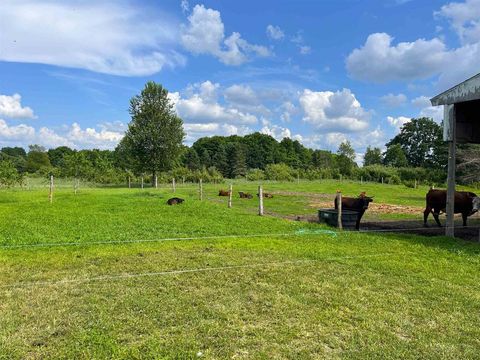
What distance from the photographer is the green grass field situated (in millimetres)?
4359

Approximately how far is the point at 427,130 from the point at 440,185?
42.5m

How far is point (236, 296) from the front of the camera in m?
6.04

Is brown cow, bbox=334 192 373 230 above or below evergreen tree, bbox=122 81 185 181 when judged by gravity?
below

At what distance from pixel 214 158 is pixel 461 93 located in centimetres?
9200

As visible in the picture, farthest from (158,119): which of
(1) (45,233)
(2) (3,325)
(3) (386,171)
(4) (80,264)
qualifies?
(2) (3,325)

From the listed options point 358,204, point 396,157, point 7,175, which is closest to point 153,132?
point 7,175

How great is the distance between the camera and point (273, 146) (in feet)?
391

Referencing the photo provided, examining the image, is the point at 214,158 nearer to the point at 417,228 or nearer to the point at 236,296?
the point at 417,228

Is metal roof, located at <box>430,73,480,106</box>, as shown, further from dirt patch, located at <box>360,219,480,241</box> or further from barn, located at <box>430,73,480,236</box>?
dirt patch, located at <box>360,219,480,241</box>

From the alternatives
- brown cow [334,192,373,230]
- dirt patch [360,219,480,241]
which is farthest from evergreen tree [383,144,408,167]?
brown cow [334,192,373,230]

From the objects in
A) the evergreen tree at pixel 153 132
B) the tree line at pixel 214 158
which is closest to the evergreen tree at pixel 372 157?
the tree line at pixel 214 158

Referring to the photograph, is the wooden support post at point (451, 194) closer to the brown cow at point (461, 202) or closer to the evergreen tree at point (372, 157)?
the brown cow at point (461, 202)

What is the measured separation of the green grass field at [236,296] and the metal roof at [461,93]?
13.4 ft

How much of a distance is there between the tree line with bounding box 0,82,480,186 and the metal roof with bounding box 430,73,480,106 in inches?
449
